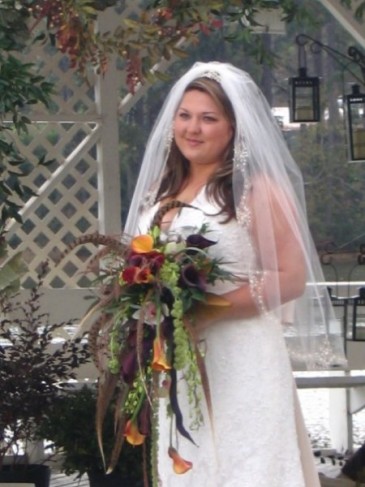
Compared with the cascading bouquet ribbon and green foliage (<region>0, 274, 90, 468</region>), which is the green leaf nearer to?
green foliage (<region>0, 274, 90, 468</region>)

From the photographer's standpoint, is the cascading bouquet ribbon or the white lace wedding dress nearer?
the cascading bouquet ribbon

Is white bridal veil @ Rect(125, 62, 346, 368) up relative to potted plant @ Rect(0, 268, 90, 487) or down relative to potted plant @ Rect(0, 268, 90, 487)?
up

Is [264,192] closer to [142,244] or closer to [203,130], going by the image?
[203,130]

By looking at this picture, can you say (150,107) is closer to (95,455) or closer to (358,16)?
(358,16)

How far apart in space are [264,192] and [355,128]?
3.71 metres

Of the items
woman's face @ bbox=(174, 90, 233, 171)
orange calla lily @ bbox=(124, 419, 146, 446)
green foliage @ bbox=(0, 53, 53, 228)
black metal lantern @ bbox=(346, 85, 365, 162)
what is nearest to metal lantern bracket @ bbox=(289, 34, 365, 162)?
black metal lantern @ bbox=(346, 85, 365, 162)

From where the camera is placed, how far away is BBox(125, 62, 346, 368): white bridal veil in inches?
141

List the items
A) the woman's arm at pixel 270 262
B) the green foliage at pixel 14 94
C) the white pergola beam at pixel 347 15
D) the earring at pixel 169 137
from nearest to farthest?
the woman's arm at pixel 270 262, the earring at pixel 169 137, the green foliage at pixel 14 94, the white pergola beam at pixel 347 15

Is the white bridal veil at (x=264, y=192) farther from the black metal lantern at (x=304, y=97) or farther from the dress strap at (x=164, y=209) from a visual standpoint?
the black metal lantern at (x=304, y=97)

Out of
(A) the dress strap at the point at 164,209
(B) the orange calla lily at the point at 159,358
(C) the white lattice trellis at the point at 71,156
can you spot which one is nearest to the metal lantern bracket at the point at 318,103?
(C) the white lattice trellis at the point at 71,156

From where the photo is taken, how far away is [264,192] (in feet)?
11.9

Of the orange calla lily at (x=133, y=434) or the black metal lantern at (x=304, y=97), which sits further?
the black metal lantern at (x=304, y=97)

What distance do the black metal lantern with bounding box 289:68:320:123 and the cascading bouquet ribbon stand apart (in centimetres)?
387

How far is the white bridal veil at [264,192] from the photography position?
141 inches
